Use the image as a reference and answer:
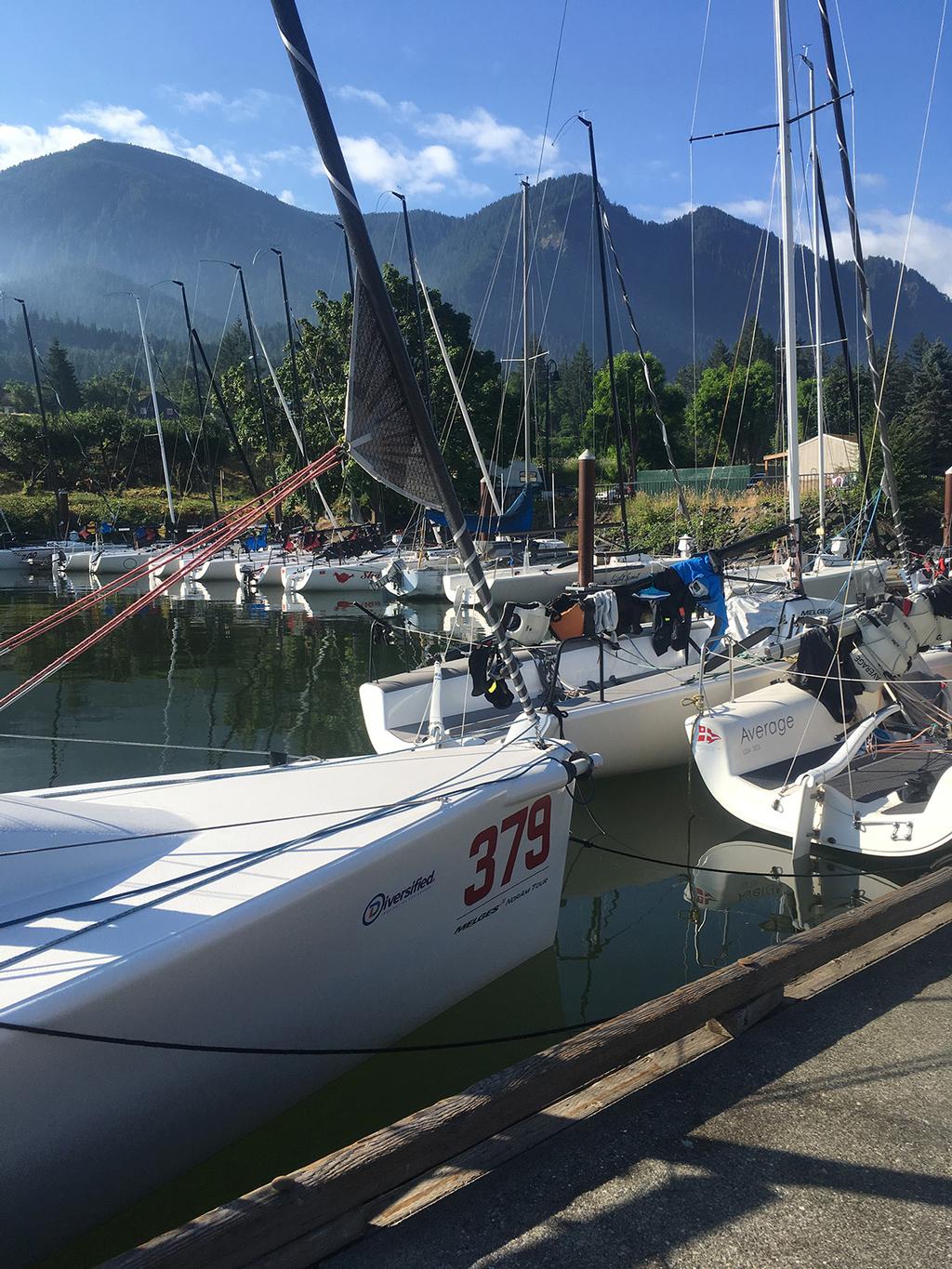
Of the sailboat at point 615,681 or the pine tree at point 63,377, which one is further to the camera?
the pine tree at point 63,377

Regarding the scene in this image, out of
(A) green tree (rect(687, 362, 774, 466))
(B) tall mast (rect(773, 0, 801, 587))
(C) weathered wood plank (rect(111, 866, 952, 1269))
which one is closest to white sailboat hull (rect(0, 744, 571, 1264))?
(C) weathered wood plank (rect(111, 866, 952, 1269))

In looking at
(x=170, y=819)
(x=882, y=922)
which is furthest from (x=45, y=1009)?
(x=882, y=922)

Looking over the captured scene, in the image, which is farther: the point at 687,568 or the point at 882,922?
the point at 687,568

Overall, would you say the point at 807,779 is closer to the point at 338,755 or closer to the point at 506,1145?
the point at 506,1145

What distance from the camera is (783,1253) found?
2836mm

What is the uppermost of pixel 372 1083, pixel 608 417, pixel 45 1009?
pixel 608 417

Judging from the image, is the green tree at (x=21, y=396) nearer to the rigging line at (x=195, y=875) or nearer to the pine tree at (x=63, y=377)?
the pine tree at (x=63, y=377)

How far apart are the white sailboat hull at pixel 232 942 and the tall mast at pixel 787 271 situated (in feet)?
31.1

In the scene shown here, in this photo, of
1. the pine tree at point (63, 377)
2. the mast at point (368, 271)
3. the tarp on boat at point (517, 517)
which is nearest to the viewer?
the mast at point (368, 271)

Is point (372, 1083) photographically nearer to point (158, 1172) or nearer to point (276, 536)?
point (158, 1172)

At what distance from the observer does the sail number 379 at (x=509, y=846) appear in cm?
491

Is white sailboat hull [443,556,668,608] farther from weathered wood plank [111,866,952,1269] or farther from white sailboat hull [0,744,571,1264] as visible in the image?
weathered wood plank [111,866,952,1269]

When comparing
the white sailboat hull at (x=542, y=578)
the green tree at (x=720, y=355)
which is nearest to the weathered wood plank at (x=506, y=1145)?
the white sailboat hull at (x=542, y=578)

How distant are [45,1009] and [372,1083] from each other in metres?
2.33
